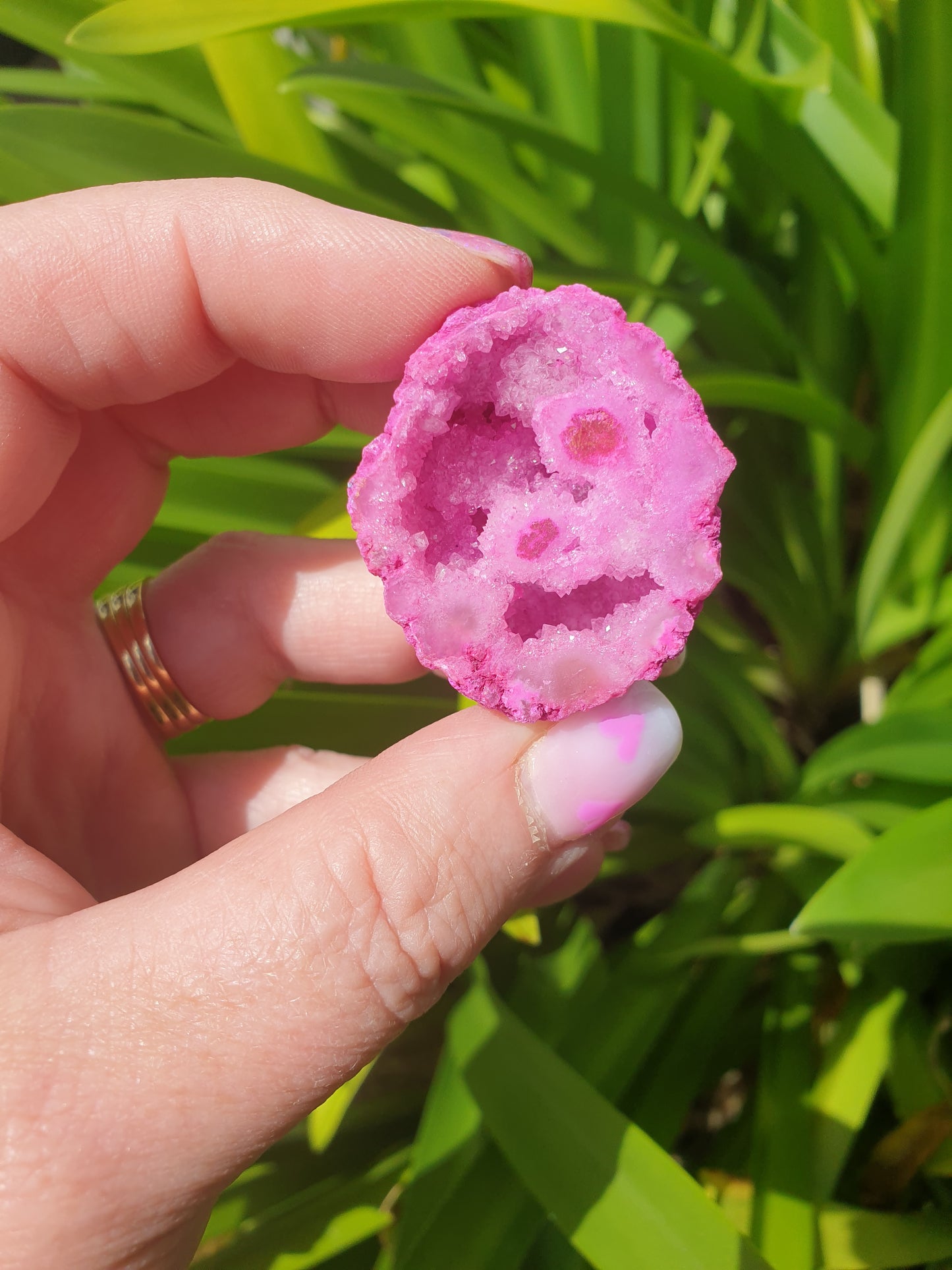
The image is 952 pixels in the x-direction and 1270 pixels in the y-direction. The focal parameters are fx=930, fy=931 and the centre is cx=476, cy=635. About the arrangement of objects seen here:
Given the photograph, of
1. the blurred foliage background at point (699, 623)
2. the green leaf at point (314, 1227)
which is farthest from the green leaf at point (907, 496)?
the green leaf at point (314, 1227)

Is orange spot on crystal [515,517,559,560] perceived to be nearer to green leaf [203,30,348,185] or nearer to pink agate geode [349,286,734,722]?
pink agate geode [349,286,734,722]

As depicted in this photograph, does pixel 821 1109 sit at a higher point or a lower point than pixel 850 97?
lower

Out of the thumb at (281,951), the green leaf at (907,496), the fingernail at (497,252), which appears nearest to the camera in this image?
the thumb at (281,951)

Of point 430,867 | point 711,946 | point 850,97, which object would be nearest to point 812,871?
point 711,946

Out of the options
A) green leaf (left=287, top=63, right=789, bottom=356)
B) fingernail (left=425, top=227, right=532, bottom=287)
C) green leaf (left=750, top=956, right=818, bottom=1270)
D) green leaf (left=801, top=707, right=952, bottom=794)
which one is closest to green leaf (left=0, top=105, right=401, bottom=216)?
green leaf (left=287, top=63, right=789, bottom=356)

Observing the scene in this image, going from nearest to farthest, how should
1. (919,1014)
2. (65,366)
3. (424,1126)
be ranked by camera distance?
(65,366) → (424,1126) → (919,1014)

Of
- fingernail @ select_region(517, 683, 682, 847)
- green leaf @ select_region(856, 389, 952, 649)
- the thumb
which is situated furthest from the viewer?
green leaf @ select_region(856, 389, 952, 649)

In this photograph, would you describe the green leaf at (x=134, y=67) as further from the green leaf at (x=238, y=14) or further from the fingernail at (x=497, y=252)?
the fingernail at (x=497, y=252)

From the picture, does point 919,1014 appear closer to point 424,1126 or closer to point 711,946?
point 711,946
